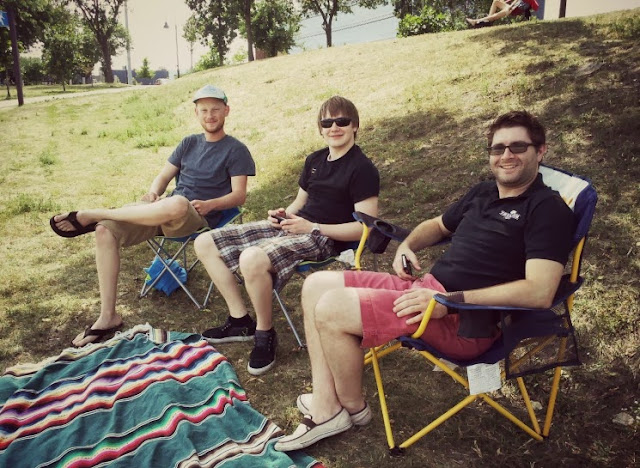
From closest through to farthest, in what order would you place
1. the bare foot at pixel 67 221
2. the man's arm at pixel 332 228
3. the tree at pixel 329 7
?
the man's arm at pixel 332 228 < the bare foot at pixel 67 221 < the tree at pixel 329 7

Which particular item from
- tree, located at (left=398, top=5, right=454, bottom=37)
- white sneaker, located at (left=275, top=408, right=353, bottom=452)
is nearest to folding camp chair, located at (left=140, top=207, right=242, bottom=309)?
white sneaker, located at (left=275, top=408, right=353, bottom=452)

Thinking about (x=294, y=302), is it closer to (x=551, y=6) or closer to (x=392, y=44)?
(x=392, y=44)

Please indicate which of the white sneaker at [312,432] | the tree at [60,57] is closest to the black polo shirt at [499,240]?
the white sneaker at [312,432]

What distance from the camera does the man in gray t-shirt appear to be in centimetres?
326

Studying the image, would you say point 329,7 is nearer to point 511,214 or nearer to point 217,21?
point 217,21

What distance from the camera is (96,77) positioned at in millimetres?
80812

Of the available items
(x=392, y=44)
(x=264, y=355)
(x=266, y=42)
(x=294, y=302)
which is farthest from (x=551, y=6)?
(x=266, y=42)

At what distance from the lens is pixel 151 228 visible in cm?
347

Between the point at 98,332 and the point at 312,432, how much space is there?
5.95ft

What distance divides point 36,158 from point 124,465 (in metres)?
8.38

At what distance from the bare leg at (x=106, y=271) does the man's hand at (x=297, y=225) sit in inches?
48.6

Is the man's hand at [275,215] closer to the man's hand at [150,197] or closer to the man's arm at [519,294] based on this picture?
the man's hand at [150,197]

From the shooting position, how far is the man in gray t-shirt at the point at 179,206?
3.26 meters

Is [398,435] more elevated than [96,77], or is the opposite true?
[96,77]
